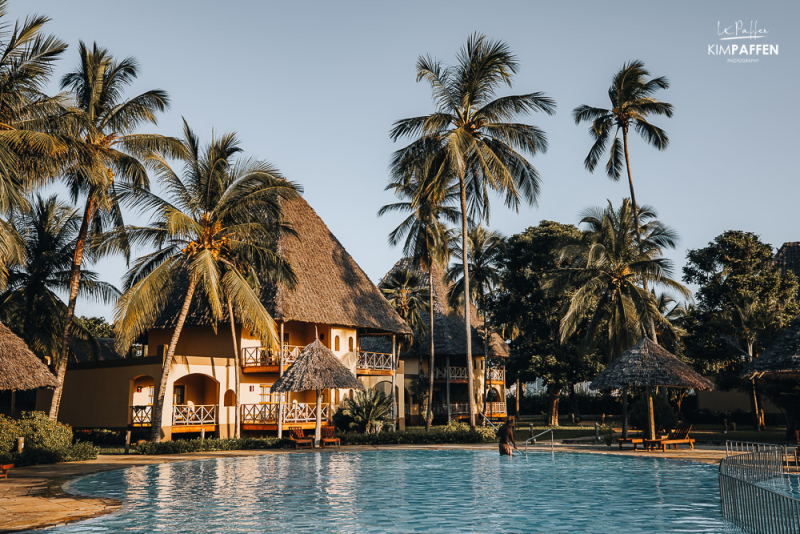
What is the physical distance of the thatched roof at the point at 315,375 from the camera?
72.7 feet

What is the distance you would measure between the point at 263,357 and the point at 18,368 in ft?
35.1

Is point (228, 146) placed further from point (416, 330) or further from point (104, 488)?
point (416, 330)

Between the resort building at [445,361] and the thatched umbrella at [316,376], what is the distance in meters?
15.6

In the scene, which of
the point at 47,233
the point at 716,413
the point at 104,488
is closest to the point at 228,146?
the point at 47,233

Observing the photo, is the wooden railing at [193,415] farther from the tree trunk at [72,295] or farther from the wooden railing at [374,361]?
the wooden railing at [374,361]

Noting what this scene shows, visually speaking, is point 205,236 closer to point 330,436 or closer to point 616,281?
point 330,436

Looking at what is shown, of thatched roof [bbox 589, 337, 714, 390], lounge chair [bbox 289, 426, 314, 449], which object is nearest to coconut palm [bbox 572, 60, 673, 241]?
thatched roof [bbox 589, 337, 714, 390]

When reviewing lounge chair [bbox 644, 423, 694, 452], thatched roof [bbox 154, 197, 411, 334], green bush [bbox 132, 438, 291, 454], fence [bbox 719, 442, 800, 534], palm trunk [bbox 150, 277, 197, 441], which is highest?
thatched roof [bbox 154, 197, 411, 334]

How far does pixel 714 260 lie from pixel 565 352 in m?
8.86

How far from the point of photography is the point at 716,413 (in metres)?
36.8

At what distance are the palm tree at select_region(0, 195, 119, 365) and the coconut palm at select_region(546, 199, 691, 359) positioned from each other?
A: 19597 mm

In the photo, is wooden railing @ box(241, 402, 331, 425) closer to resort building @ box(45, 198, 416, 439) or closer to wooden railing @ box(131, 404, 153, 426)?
resort building @ box(45, 198, 416, 439)

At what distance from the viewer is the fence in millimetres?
6355

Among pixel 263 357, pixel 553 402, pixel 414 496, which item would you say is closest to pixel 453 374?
pixel 553 402
